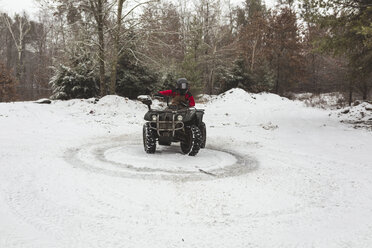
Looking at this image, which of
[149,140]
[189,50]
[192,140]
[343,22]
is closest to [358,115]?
[343,22]

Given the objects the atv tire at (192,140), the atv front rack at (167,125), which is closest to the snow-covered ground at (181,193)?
the atv tire at (192,140)

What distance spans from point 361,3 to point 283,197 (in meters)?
8.76

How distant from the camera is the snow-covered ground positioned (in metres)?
2.83

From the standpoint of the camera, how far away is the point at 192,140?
605 centimetres

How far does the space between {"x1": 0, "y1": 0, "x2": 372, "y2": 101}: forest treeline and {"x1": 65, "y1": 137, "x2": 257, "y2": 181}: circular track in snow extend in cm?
511

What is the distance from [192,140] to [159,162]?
3.03ft

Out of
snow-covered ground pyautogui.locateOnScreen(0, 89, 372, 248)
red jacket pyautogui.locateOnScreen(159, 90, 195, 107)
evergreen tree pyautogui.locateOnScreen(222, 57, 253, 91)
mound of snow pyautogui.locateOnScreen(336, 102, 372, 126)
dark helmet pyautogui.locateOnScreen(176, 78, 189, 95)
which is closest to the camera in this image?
snow-covered ground pyautogui.locateOnScreen(0, 89, 372, 248)

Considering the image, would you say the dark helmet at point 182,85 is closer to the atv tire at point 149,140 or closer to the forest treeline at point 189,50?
the atv tire at point 149,140

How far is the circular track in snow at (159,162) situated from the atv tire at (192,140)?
16 centimetres

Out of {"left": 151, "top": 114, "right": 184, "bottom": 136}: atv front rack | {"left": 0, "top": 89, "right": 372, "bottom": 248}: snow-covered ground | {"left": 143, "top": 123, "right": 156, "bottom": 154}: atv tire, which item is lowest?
{"left": 0, "top": 89, "right": 372, "bottom": 248}: snow-covered ground

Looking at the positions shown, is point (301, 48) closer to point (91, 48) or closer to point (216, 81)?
point (216, 81)

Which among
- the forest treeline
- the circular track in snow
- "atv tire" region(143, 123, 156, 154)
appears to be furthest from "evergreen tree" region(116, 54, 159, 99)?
"atv tire" region(143, 123, 156, 154)

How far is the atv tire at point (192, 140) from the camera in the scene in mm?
6008

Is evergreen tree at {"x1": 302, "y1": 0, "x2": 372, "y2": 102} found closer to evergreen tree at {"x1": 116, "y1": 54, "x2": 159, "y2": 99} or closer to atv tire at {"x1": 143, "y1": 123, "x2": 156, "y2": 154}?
atv tire at {"x1": 143, "y1": 123, "x2": 156, "y2": 154}
